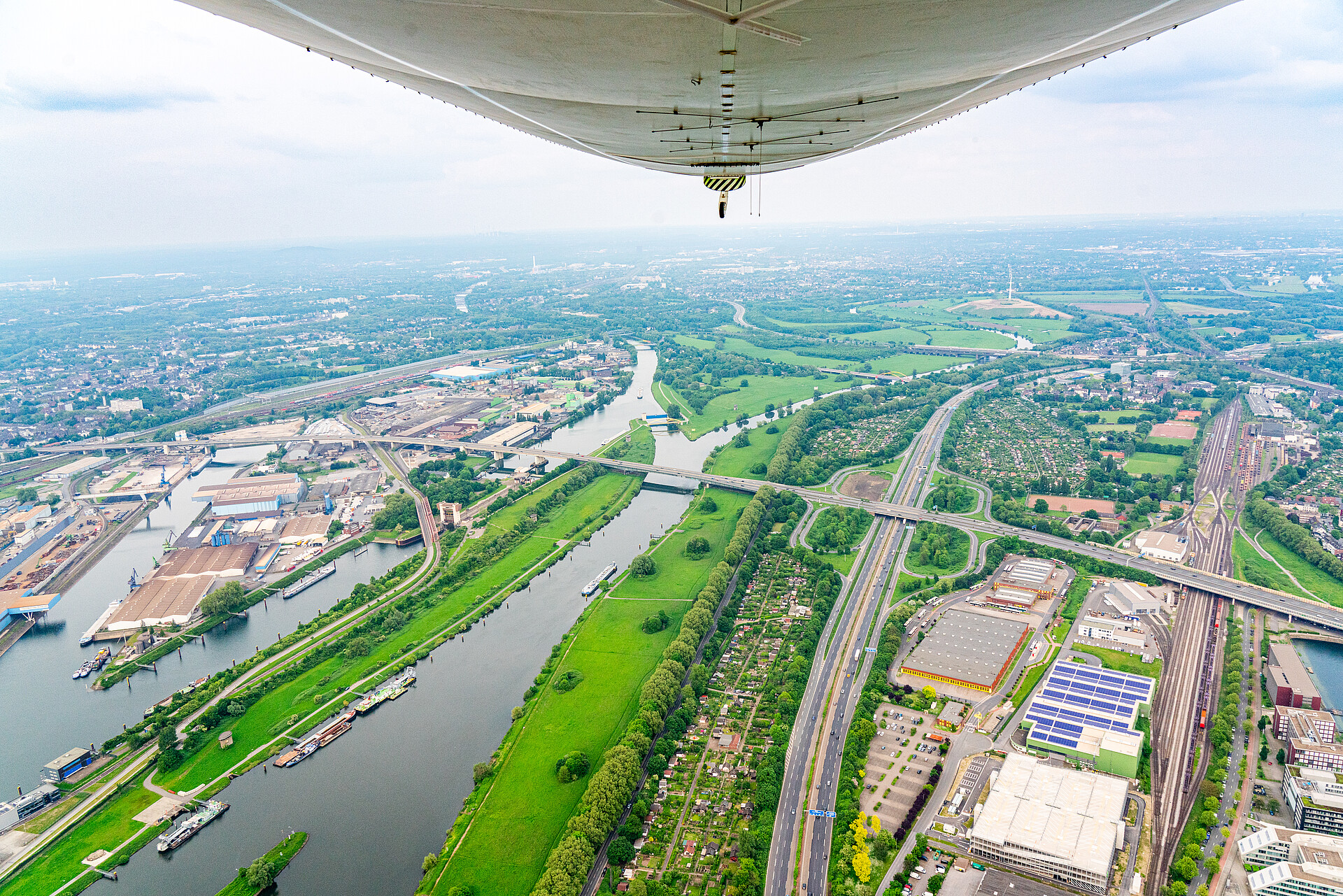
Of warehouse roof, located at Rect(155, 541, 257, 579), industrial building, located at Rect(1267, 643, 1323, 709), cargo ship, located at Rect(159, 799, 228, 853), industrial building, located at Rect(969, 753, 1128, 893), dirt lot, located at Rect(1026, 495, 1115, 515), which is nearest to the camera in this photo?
industrial building, located at Rect(969, 753, 1128, 893)

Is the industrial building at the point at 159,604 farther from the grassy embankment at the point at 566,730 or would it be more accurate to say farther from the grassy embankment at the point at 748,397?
the grassy embankment at the point at 748,397

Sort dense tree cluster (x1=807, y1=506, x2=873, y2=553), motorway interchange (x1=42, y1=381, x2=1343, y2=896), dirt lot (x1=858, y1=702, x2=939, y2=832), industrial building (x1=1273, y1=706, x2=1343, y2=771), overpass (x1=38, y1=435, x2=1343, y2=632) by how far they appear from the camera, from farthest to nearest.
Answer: dense tree cluster (x1=807, y1=506, x2=873, y2=553)
overpass (x1=38, y1=435, x2=1343, y2=632)
industrial building (x1=1273, y1=706, x2=1343, y2=771)
dirt lot (x1=858, y1=702, x2=939, y2=832)
motorway interchange (x1=42, y1=381, x2=1343, y2=896)

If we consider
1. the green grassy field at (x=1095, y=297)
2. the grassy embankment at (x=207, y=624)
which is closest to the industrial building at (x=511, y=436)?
the grassy embankment at (x=207, y=624)

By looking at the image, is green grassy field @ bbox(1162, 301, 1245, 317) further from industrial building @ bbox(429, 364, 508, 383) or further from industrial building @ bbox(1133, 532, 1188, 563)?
industrial building @ bbox(429, 364, 508, 383)

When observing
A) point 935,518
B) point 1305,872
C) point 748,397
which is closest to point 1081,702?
point 1305,872

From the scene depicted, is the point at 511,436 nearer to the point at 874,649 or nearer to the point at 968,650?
the point at 874,649

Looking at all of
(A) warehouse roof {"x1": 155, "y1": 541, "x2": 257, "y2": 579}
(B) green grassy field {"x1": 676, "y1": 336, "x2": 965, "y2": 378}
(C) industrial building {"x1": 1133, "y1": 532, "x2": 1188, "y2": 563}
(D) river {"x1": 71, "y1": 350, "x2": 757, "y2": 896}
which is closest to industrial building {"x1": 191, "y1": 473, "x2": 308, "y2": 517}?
(A) warehouse roof {"x1": 155, "y1": 541, "x2": 257, "y2": 579}

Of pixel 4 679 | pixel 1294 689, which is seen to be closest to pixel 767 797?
pixel 1294 689
